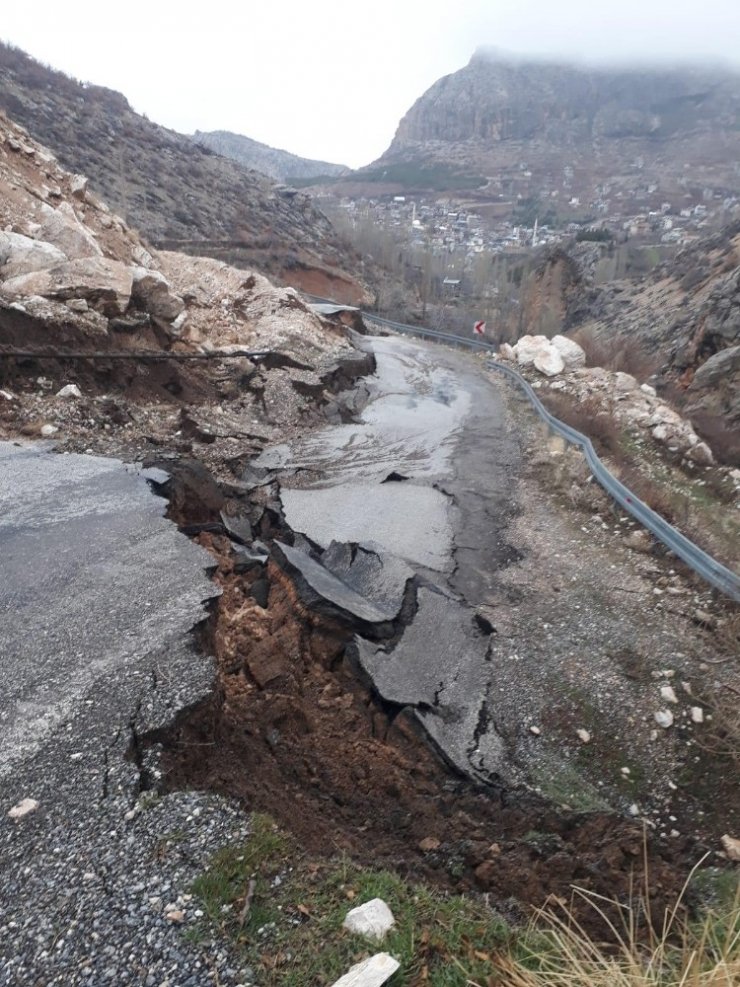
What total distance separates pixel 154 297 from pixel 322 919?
10.8 metres

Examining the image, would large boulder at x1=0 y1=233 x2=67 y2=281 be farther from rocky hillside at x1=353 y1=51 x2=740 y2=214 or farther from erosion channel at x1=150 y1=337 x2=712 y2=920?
rocky hillside at x1=353 y1=51 x2=740 y2=214

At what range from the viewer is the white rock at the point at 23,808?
312 cm

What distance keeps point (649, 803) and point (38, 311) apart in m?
9.81

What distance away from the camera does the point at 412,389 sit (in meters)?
15.1

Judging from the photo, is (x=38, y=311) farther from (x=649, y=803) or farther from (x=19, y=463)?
(x=649, y=803)

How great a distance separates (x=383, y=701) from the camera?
14.9ft

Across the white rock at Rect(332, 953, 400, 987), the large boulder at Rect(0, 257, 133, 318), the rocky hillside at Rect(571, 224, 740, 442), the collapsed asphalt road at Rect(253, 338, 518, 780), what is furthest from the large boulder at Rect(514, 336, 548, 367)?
the white rock at Rect(332, 953, 400, 987)

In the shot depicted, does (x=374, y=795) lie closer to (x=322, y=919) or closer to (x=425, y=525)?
(x=322, y=919)

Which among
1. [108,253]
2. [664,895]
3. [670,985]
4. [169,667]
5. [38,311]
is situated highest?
[108,253]

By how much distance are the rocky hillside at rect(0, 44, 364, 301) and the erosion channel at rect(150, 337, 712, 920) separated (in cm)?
3150

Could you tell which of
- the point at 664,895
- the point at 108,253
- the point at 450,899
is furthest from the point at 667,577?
the point at 108,253

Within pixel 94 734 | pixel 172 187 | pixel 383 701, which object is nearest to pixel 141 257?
pixel 383 701

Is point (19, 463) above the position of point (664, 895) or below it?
above

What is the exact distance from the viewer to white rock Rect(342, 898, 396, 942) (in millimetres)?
2691
